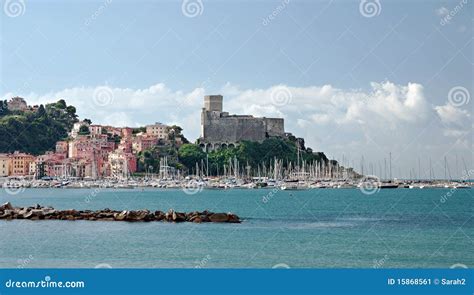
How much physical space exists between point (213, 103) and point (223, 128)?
5.63 ft

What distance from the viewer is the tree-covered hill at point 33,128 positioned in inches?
1721

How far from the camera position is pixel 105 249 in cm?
1026

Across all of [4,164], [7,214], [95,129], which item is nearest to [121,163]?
[4,164]

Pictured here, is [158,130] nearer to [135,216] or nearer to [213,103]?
[213,103]

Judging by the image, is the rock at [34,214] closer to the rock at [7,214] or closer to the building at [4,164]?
the rock at [7,214]

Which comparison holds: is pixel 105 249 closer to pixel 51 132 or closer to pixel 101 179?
pixel 101 179

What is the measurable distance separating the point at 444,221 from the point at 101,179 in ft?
97.4

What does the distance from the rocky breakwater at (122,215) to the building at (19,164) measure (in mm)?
26335

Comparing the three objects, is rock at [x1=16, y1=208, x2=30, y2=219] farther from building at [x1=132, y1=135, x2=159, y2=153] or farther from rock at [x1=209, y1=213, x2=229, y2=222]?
building at [x1=132, y1=135, x2=159, y2=153]

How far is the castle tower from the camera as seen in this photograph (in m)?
45.9

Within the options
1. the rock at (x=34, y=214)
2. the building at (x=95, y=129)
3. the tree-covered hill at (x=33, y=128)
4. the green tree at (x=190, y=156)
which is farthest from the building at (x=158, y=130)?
the rock at (x=34, y=214)

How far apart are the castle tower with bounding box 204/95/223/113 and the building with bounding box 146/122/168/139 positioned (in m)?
4.02

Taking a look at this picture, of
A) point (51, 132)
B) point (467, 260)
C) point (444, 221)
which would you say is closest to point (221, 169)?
point (51, 132)

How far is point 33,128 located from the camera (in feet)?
151
